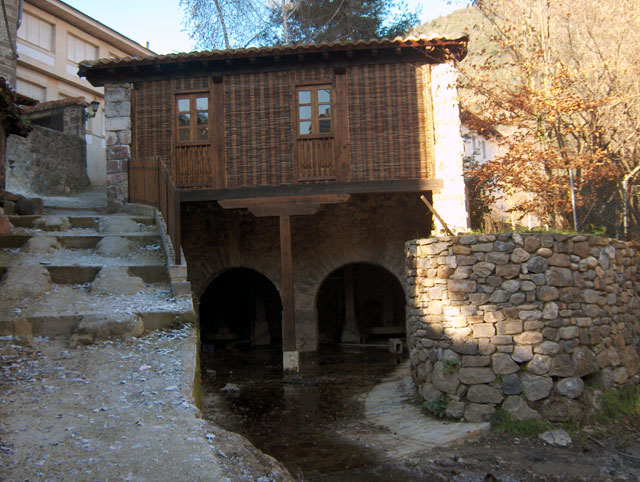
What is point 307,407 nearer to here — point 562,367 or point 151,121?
point 562,367

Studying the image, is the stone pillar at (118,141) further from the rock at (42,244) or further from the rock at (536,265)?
the rock at (536,265)

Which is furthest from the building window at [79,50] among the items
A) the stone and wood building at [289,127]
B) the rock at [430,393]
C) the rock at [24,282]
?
the rock at [430,393]

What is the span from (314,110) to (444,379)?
5846 millimetres

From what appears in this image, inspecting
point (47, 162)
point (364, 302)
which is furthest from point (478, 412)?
point (47, 162)

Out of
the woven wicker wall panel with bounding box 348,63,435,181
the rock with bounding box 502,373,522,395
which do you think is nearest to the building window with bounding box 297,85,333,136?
the woven wicker wall panel with bounding box 348,63,435,181

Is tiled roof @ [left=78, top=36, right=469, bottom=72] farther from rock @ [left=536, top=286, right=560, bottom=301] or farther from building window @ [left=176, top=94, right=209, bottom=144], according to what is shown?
rock @ [left=536, top=286, right=560, bottom=301]

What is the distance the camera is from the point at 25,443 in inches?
118

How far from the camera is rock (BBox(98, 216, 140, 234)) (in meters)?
7.62

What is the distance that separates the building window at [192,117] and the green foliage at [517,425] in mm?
7235

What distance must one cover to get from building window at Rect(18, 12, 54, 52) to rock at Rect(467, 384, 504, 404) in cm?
1979

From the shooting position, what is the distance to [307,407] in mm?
7699

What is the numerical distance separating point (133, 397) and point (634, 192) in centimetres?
1038

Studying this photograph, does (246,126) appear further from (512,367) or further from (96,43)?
(96,43)

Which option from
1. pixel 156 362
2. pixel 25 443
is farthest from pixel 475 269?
pixel 25 443
